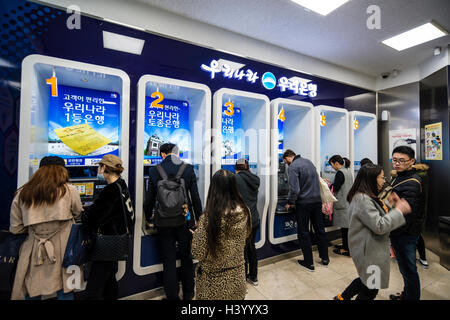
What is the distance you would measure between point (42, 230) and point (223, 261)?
1394 mm

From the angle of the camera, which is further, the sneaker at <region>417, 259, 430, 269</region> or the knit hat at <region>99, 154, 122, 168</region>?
the sneaker at <region>417, 259, 430, 269</region>

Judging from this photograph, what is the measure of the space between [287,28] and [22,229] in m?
3.59

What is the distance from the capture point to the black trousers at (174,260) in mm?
2051

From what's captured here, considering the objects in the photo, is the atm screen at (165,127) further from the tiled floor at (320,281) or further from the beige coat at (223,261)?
the tiled floor at (320,281)

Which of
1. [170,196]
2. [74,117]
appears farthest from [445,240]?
[74,117]

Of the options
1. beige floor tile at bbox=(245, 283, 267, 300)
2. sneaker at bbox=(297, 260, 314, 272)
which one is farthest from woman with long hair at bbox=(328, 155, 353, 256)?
beige floor tile at bbox=(245, 283, 267, 300)

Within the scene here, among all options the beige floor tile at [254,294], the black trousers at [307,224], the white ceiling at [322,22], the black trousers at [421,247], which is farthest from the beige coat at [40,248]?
the black trousers at [421,247]

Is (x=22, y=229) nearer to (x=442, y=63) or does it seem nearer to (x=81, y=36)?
(x=81, y=36)

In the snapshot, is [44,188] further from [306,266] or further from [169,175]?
[306,266]

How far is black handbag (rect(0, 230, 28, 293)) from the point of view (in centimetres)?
153

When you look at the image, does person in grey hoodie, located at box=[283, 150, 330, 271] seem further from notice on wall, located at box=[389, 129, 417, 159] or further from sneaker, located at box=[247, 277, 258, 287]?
notice on wall, located at box=[389, 129, 417, 159]

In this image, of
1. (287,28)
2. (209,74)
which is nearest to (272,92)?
(287,28)

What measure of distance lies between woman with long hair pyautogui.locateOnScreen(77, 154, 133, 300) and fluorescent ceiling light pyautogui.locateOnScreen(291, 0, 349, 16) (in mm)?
2667

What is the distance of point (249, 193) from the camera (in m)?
2.38
